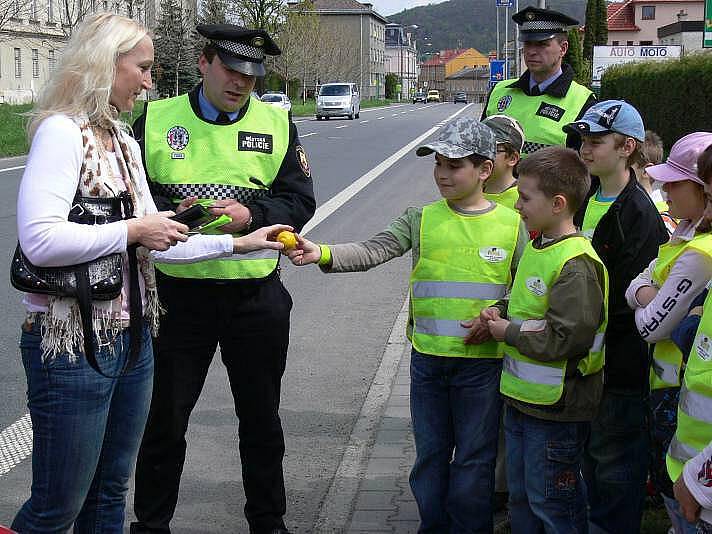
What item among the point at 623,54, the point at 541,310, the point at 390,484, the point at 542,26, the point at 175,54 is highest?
the point at 175,54

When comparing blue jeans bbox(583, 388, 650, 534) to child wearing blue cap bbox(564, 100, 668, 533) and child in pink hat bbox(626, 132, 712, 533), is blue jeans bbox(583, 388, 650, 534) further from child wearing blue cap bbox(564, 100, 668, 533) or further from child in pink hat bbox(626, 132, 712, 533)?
child in pink hat bbox(626, 132, 712, 533)

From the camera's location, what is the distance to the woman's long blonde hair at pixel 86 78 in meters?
3.18

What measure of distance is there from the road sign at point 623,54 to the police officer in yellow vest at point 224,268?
2540 cm

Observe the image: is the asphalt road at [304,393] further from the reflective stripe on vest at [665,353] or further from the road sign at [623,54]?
the road sign at [623,54]

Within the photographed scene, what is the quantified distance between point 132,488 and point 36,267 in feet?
7.63

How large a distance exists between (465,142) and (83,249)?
5.46 feet

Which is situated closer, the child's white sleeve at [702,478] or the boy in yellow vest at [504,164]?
the child's white sleeve at [702,478]

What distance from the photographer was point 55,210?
3018 mm

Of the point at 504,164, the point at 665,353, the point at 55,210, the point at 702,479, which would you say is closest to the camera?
the point at 702,479

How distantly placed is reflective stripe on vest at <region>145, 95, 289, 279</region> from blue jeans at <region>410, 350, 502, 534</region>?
2.78 feet

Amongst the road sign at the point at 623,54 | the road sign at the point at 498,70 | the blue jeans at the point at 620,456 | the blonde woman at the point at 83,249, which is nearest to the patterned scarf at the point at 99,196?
the blonde woman at the point at 83,249

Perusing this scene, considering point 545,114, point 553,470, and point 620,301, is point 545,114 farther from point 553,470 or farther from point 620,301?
point 553,470

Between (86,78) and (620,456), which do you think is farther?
(620,456)

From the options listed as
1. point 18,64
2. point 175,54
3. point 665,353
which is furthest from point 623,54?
point 18,64
